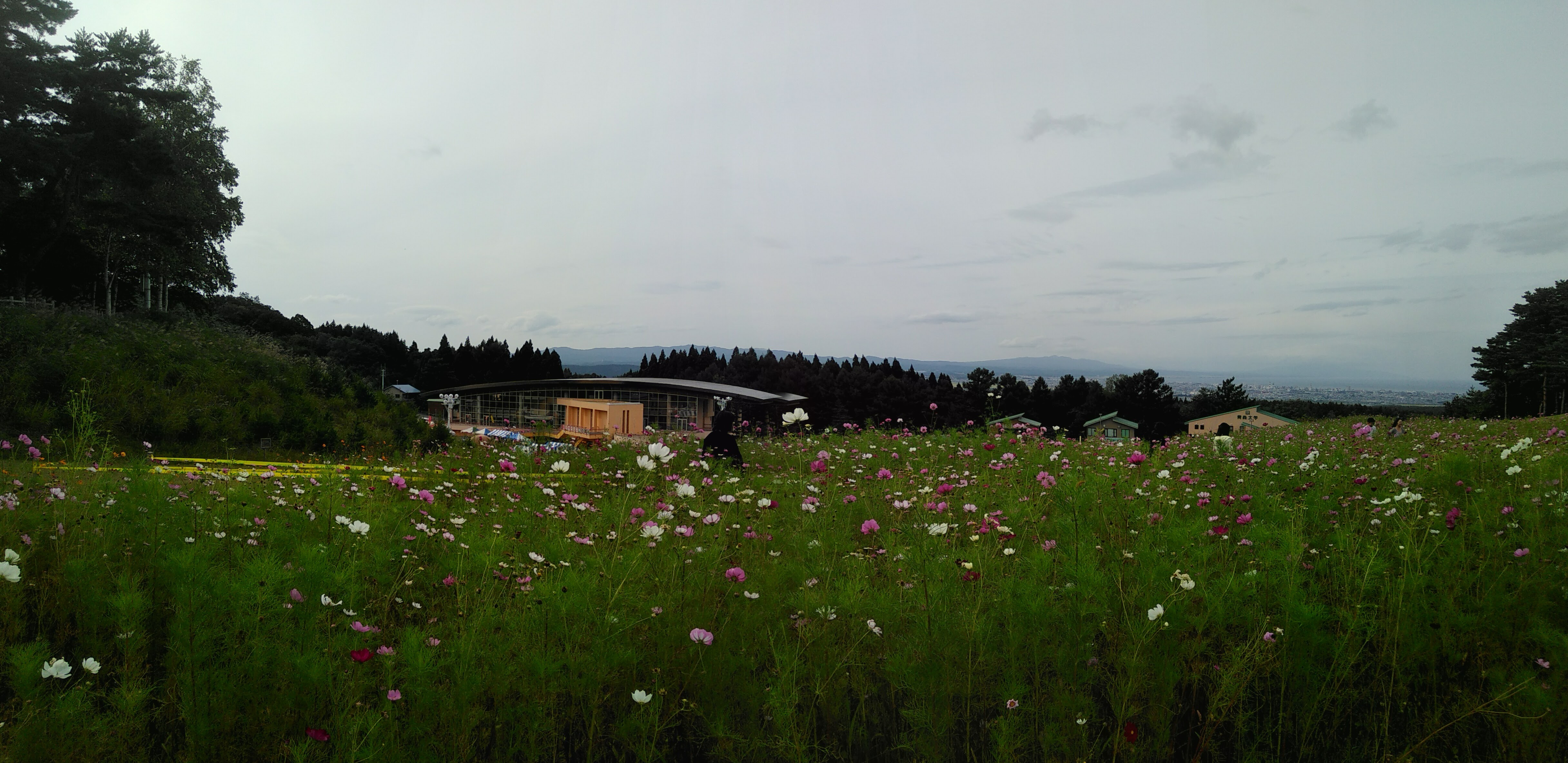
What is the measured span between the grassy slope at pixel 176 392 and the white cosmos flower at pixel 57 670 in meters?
8.24

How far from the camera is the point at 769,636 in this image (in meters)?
2.61

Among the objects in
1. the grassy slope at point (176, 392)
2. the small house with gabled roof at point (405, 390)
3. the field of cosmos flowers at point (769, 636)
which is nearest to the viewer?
the field of cosmos flowers at point (769, 636)

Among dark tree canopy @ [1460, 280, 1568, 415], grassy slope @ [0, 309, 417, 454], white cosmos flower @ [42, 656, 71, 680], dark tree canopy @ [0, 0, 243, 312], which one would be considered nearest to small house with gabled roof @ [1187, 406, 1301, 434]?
dark tree canopy @ [1460, 280, 1568, 415]

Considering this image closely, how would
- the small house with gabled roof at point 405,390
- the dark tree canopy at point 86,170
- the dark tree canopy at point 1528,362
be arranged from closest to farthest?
the dark tree canopy at point 86,170, the dark tree canopy at point 1528,362, the small house with gabled roof at point 405,390

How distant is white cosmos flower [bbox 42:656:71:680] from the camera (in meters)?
1.87

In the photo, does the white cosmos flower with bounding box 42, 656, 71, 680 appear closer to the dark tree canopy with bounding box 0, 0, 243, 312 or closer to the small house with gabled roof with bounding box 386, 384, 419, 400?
the dark tree canopy with bounding box 0, 0, 243, 312

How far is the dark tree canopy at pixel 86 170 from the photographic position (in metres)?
21.7

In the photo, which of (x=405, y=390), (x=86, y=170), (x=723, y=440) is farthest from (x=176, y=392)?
(x=405, y=390)

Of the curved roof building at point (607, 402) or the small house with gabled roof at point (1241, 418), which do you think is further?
the curved roof building at point (607, 402)

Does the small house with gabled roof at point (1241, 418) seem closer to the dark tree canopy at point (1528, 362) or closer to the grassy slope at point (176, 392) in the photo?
the dark tree canopy at point (1528, 362)

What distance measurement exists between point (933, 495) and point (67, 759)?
3.90m

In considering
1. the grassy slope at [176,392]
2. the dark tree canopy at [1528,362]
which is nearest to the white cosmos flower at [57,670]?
the grassy slope at [176,392]

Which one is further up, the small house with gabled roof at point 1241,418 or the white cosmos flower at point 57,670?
the white cosmos flower at point 57,670

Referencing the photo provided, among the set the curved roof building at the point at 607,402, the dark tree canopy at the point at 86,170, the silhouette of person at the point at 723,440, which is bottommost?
the curved roof building at the point at 607,402
